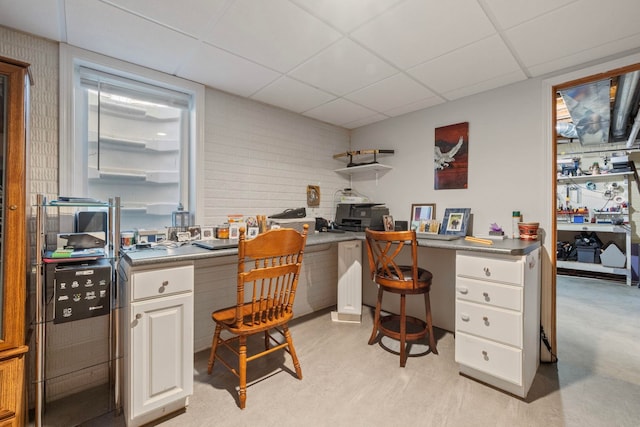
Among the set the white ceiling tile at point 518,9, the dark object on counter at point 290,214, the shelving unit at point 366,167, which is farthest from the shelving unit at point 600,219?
the dark object on counter at point 290,214

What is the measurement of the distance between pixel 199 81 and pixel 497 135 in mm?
2657

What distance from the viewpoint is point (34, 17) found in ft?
5.12

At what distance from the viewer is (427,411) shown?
1.65m

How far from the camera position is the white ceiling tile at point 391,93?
2398mm

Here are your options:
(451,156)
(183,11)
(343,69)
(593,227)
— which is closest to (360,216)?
(451,156)

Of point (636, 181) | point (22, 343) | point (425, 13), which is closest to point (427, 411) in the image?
point (22, 343)

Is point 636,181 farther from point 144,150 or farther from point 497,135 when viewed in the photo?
point 144,150

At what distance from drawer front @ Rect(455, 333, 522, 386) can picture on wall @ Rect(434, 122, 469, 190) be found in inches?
56.9

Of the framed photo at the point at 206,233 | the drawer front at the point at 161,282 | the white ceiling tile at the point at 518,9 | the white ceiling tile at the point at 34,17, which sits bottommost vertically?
the drawer front at the point at 161,282

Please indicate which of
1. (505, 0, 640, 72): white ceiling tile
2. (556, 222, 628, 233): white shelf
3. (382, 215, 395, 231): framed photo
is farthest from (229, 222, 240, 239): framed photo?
(556, 222, 628, 233): white shelf

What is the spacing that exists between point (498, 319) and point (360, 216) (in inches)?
63.8

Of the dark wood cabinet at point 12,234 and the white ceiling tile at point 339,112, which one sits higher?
the white ceiling tile at point 339,112

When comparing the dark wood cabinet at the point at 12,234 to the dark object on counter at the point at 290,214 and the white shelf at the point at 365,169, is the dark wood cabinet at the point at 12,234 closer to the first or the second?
the dark object on counter at the point at 290,214

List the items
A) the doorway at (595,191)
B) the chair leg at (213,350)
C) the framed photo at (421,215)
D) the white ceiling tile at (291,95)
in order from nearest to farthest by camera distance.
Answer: the chair leg at (213,350), the white ceiling tile at (291,95), the framed photo at (421,215), the doorway at (595,191)
